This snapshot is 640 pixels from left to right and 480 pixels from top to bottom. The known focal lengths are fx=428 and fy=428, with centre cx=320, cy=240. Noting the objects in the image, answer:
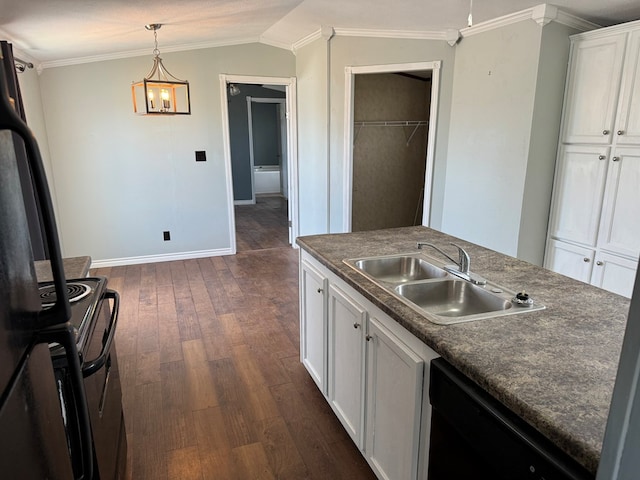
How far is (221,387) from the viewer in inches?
101

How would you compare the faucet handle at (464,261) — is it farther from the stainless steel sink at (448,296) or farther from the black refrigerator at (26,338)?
the black refrigerator at (26,338)

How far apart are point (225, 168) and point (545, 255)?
3.49 metres

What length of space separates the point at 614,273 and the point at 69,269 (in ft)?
11.1

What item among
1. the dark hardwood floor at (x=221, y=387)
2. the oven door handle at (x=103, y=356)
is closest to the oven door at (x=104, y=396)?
the oven door handle at (x=103, y=356)

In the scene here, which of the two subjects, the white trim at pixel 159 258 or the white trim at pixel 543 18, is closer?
the white trim at pixel 543 18

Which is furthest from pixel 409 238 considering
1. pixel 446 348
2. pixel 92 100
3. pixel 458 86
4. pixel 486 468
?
pixel 92 100

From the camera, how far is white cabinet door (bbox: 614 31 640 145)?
2.75 meters

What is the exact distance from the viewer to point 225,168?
5.07 metres

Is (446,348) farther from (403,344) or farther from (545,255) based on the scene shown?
(545,255)

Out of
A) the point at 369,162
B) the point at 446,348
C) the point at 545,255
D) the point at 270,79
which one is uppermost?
the point at 270,79

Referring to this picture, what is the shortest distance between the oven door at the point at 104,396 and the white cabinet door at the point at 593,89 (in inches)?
127

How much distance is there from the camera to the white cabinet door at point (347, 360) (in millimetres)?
1827

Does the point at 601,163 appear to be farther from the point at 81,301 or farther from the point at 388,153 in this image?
the point at 81,301

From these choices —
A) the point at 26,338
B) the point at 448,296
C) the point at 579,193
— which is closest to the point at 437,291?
the point at 448,296
